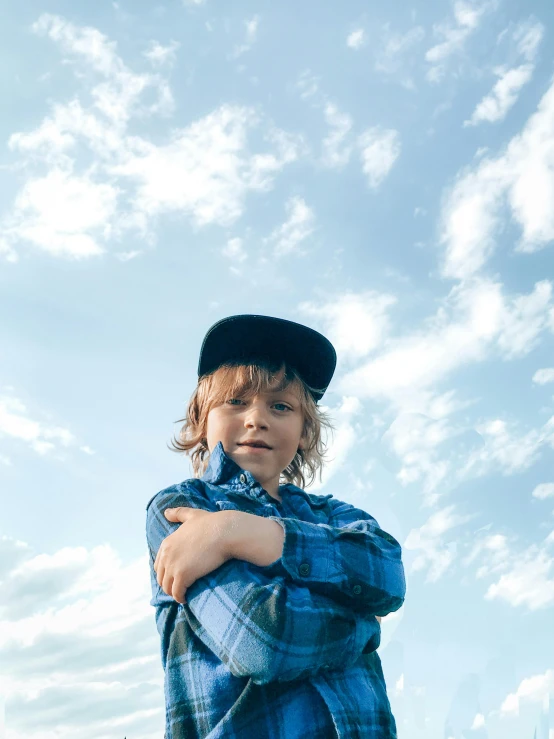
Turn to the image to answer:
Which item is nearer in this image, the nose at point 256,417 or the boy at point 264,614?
the boy at point 264,614

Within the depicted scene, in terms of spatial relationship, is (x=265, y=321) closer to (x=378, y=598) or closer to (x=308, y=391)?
(x=308, y=391)

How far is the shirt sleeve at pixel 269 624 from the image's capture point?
235cm

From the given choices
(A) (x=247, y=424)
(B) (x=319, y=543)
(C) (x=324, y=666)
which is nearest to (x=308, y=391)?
(A) (x=247, y=424)

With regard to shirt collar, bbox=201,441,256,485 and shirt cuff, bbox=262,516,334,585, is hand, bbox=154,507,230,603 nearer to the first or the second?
shirt cuff, bbox=262,516,334,585

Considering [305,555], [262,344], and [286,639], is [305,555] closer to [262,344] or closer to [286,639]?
[286,639]

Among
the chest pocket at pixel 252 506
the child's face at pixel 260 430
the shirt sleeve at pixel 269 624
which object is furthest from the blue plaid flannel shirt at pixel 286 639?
the child's face at pixel 260 430

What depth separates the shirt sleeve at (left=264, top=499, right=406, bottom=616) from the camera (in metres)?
2.59

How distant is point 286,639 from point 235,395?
147 cm

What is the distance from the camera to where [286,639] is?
2.35 meters

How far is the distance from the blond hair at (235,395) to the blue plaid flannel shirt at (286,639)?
0.80m

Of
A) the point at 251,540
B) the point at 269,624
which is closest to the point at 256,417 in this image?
the point at 251,540

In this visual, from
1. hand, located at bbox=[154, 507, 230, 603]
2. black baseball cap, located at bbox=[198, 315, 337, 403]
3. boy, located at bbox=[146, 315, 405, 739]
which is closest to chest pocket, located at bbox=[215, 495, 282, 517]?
boy, located at bbox=[146, 315, 405, 739]

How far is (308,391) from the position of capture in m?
3.85

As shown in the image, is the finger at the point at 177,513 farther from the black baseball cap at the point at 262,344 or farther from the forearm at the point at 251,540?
the black baseball cap at the point at 262,344
